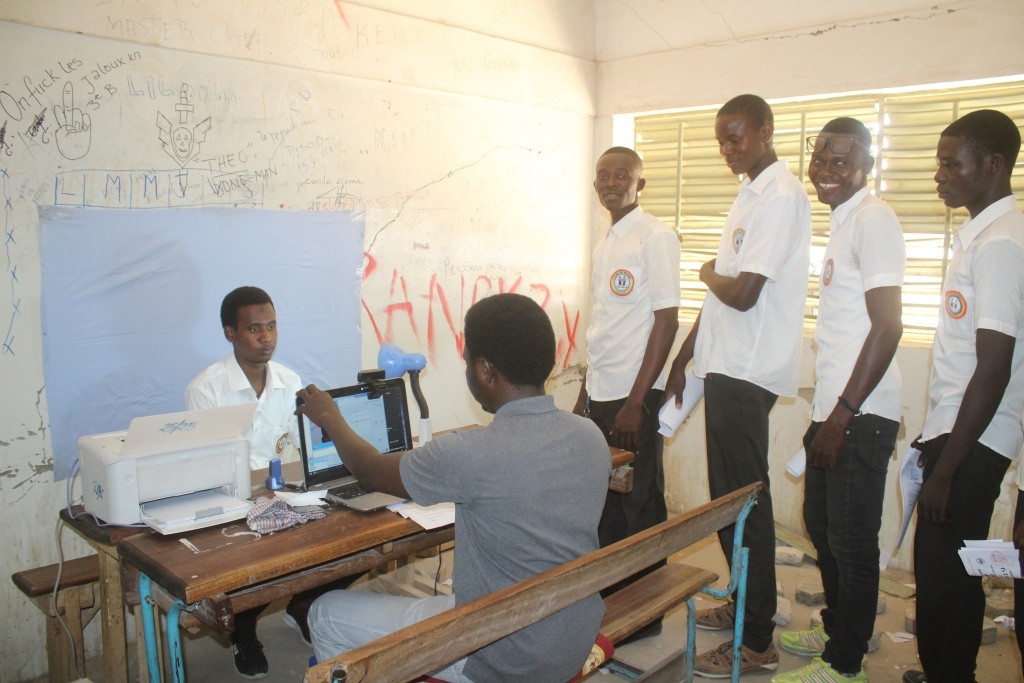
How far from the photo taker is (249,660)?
338cm

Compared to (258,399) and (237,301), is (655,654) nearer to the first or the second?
(258,399)

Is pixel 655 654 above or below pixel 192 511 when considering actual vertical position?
below

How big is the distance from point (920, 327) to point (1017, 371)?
196 cm

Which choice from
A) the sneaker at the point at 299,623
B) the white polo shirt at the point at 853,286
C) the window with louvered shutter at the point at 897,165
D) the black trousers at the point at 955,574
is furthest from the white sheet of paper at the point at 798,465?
the sneaker at the point at 299,623

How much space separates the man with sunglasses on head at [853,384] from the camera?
2.94 metres

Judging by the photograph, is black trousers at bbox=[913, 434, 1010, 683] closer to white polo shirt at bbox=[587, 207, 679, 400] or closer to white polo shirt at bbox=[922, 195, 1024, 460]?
white polo shirt at bbox=[922, 195, 1024, 460]

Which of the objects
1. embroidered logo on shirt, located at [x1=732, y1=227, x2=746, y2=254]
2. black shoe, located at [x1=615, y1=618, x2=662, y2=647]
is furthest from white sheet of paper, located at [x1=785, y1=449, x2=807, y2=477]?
black shoe, located at [x1=615, y1=618, x2=662, y2=647]

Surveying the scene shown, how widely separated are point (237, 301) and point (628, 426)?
1.76 meters

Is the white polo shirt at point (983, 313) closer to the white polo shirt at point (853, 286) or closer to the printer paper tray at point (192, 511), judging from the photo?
the white polo shirt at point (853, 286)

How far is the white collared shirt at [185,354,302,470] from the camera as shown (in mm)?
3322

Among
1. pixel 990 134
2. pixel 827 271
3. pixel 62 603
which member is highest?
pixel 990 134

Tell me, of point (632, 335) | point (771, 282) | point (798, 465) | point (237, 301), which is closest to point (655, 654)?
point (798, 465)

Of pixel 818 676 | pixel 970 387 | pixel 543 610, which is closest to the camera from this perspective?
pixel 543 610

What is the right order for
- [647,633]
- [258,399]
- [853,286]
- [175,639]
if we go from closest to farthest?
[175,639] < [853,286] < [258,399] < [647,633]
